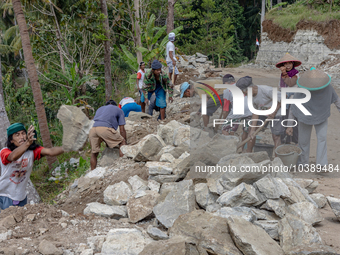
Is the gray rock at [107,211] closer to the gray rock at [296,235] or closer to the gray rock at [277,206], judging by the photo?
the gray rock at [277,206]

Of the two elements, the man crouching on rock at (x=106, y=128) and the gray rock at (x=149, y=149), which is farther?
the man crouching on rock at (x=106, y=128)

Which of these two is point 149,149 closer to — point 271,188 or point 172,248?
point 271,188

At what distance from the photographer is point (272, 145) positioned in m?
4.77

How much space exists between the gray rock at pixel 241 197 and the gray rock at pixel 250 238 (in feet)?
1.35

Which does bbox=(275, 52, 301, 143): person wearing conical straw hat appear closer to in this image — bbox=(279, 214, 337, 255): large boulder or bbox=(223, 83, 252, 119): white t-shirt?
bbox=(223, 83, 252, 119): white t-shirt

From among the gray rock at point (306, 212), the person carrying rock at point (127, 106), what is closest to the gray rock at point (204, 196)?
the gray rock at point (306, 212)

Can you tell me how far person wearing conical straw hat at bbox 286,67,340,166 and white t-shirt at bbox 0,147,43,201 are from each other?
11.7 feet

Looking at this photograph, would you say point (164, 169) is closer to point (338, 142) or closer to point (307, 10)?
point (338, 142)

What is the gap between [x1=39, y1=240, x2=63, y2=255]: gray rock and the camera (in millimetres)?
2764

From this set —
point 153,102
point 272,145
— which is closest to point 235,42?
point 153,102

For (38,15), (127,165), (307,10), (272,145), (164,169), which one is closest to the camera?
(164,169)

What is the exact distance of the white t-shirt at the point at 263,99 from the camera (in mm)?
4504

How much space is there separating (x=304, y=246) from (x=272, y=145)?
2260 mm

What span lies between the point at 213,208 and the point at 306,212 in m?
0.91
